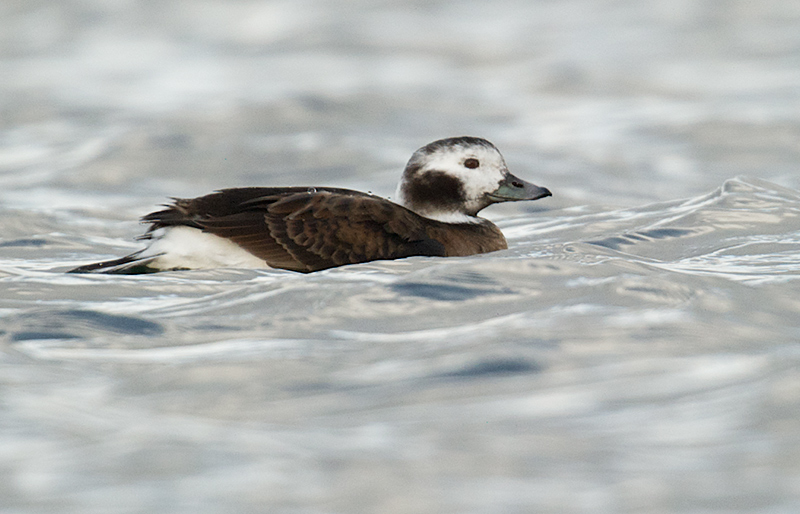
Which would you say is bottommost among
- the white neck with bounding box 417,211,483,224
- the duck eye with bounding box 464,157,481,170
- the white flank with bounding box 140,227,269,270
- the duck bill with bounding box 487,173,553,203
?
the white flank with bounding box 140,227,269,270

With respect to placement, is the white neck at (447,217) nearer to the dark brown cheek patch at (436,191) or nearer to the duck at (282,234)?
the dark brown cheek patch at (436,191)

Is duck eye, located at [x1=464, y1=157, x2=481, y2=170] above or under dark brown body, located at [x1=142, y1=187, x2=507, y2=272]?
above

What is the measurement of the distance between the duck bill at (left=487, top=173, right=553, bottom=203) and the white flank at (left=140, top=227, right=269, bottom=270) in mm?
1365

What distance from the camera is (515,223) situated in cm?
798

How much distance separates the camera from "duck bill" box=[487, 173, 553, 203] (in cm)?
611

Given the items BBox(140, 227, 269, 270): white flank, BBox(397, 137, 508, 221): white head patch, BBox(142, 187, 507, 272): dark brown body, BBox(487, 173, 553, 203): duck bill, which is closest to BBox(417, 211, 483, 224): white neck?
BBox(397, 137, 508, 221): white head patch

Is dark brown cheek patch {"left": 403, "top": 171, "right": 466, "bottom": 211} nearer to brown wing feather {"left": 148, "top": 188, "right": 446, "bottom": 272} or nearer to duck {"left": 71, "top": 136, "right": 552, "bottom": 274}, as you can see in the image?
duck {"left": 71, "top": 136, "right": 552, "bottom": 274}

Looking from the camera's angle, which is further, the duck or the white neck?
the white neck

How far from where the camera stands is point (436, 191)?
598 cm

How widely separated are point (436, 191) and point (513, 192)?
0.43 meters

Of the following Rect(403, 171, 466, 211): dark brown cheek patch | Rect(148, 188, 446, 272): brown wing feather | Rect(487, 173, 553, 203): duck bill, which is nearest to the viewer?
Rect(148, 188, 446, 272): brown wing feather

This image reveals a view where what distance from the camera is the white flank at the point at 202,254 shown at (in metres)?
5.39

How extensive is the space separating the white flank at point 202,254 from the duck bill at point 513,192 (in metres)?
1.37

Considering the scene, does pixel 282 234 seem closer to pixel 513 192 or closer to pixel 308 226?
pixel 308 226
